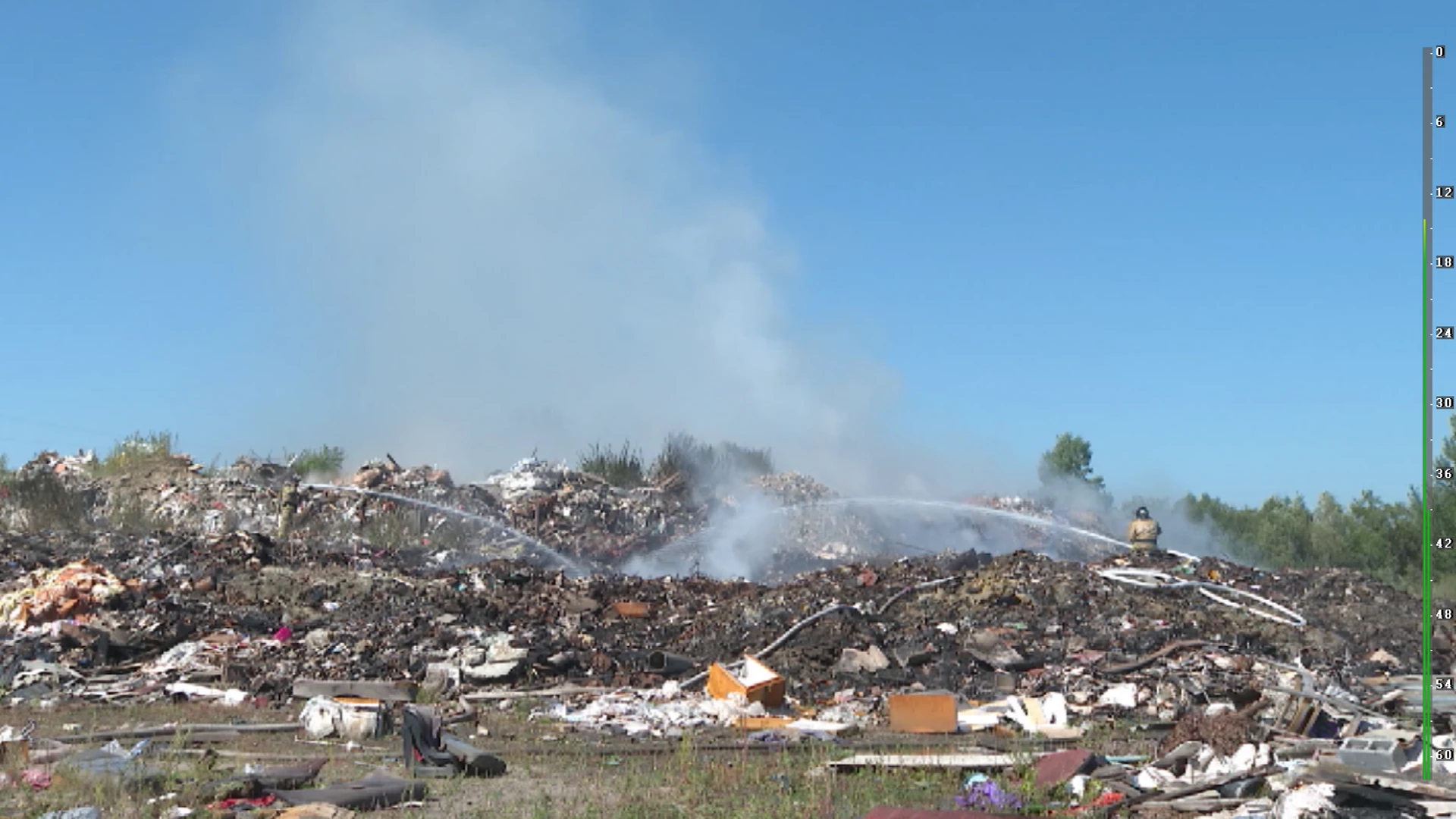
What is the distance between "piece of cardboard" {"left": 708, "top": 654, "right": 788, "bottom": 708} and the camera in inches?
448

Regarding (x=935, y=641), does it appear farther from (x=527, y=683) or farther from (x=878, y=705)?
(x=527, y=683)

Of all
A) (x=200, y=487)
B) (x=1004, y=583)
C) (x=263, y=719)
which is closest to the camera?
(x=263, y=719)

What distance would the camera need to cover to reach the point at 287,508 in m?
24.9

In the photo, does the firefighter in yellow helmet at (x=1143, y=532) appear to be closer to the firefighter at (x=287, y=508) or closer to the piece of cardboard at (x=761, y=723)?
the piece of cardboard at (x=761, y=723)

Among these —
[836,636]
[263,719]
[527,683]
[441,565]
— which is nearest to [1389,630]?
[836,636]

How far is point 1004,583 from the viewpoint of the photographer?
51.8 ft

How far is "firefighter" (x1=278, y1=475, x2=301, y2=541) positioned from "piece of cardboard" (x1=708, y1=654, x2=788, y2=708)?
580 inches

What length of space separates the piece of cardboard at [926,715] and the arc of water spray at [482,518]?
15.7m

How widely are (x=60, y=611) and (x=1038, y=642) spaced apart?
435 inches

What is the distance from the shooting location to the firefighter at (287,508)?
973 inches

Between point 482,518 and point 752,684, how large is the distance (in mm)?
16189

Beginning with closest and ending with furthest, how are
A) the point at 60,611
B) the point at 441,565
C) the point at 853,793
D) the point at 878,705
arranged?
the point at 853,793
the point at 878,705
the point at 60,611
the point at 441,565

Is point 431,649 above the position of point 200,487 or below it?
below

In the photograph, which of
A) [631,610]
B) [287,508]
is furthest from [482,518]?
[631,610]
